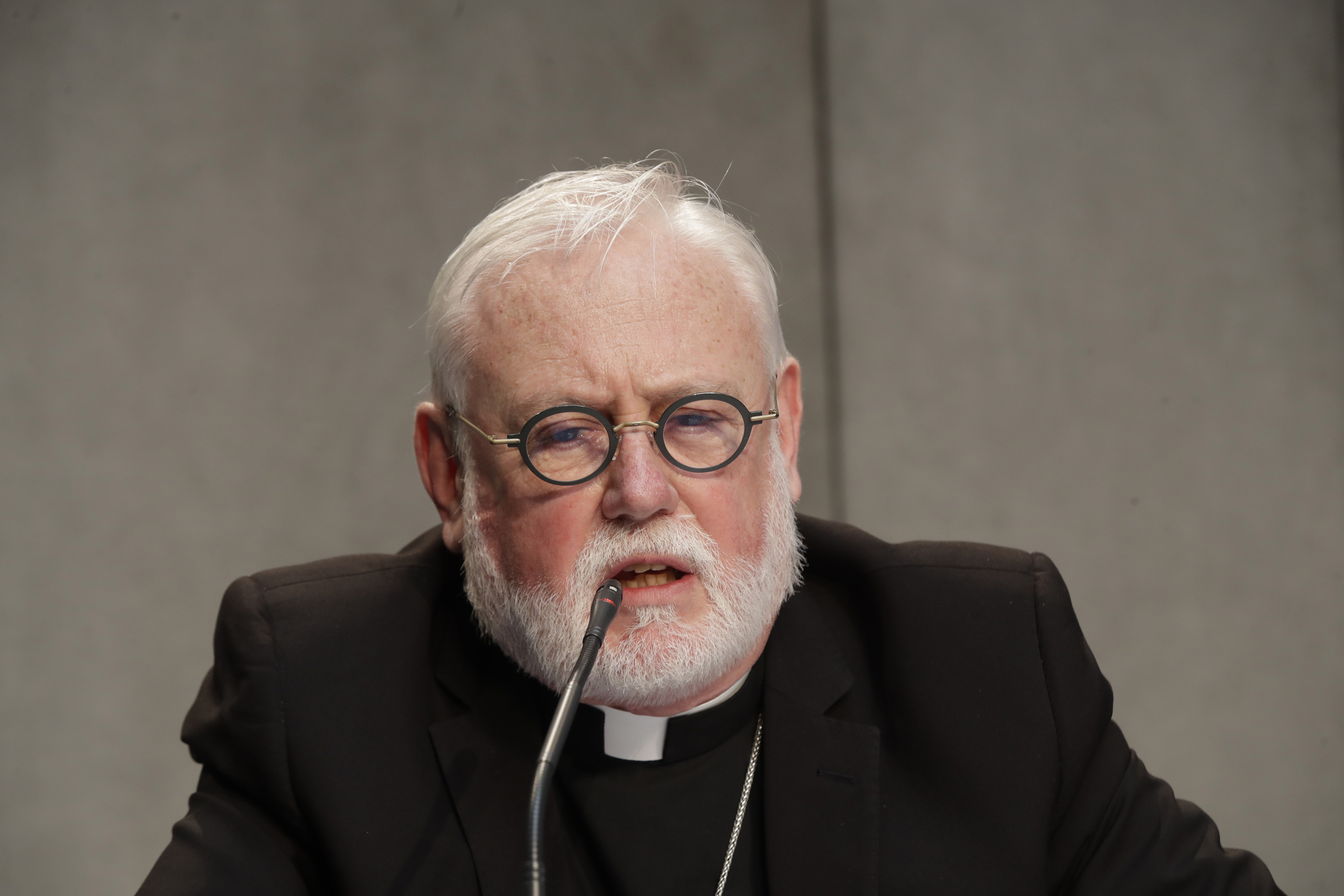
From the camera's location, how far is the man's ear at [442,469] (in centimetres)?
162

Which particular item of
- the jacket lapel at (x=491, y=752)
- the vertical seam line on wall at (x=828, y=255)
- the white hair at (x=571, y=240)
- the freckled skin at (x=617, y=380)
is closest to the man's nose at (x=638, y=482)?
the freckled skin at (x=617, y=380)

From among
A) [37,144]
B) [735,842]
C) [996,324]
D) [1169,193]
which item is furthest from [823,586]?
[37,144]

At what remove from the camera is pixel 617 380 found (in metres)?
1.40

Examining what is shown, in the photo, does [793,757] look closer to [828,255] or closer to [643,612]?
[643,612]

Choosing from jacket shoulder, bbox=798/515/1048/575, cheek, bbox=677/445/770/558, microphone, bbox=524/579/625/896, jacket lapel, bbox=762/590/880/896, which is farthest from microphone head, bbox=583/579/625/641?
jacket shoulder, bbox=798/515/1048/575

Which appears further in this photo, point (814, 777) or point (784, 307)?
point (784, 307)

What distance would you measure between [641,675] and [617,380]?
386mm

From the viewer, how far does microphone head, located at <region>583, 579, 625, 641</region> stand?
1.16m

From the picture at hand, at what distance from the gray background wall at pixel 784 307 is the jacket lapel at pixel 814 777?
1289mm

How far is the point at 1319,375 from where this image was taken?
265 cm

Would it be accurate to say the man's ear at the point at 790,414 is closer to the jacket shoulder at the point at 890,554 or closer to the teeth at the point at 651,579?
the jacket shoulder at the point at 890,554

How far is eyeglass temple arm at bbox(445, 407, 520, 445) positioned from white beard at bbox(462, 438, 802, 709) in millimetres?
75

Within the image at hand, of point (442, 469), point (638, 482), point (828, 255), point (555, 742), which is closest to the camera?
point (555, 742)

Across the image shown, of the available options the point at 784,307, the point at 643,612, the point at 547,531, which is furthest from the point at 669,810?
the point at 784,307
